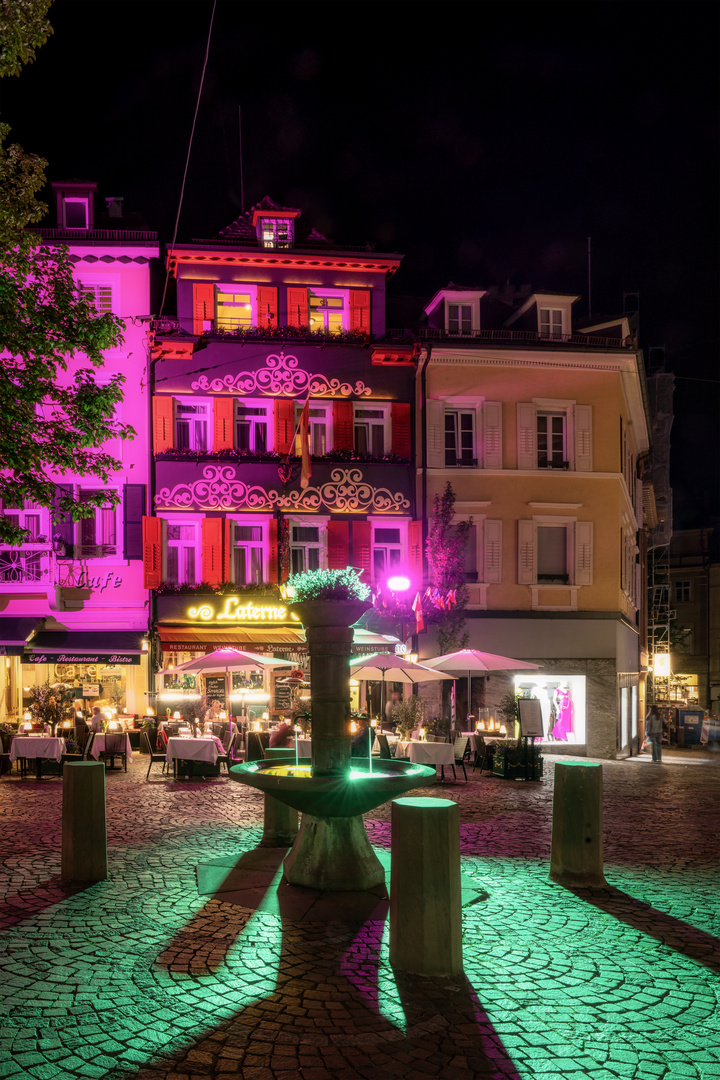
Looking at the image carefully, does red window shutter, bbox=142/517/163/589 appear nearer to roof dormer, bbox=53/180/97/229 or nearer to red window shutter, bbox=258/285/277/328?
red window shutter, bbox=258/285/277/328

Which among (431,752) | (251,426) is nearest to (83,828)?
(431,752)

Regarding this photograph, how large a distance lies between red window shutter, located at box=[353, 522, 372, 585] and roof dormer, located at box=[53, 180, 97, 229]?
37.8ft

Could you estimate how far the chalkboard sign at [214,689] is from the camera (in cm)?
2384

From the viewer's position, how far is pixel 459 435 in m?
24.8

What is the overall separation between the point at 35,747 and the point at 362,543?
11.0 meters

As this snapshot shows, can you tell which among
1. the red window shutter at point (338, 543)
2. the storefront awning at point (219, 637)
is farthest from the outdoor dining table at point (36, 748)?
the red window shutter at point (338, 543)

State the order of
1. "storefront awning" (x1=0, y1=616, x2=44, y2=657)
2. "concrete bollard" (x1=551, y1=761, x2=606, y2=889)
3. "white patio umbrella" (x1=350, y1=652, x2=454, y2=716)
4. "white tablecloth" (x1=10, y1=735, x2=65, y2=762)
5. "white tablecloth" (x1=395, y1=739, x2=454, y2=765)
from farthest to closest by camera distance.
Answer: "storefront awning" (x1=0, y1=616, x2=44, y2=657)
"white patio umbrella" (x1=350, y1=652, x2=454, y2=716)
"white tablecloth" (x1=10, y1=735, x2=65, y2=762)
"white tablecloth" (x1=395, y1=739, x2=454, y2=765)
"concrete bollard" (x1=551, y1=761, x2=606, y2=889)

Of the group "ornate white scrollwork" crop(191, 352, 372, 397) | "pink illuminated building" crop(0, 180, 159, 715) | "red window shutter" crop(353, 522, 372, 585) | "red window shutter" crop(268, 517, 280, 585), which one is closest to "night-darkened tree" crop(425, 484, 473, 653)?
"red window shutter" crop(353, 522, 372, 585)

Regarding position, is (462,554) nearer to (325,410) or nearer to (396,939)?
(325,410)

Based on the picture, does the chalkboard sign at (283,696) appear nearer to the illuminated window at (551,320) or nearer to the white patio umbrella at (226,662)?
the white patio umbrella at (226,662)

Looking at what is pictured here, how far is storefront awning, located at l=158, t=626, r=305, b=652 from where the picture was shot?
22906 millimetres

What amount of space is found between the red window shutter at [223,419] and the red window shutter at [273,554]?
2464 millimetres

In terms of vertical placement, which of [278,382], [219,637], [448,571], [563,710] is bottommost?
[563,710]

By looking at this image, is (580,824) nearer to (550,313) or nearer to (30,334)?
(30,334)
